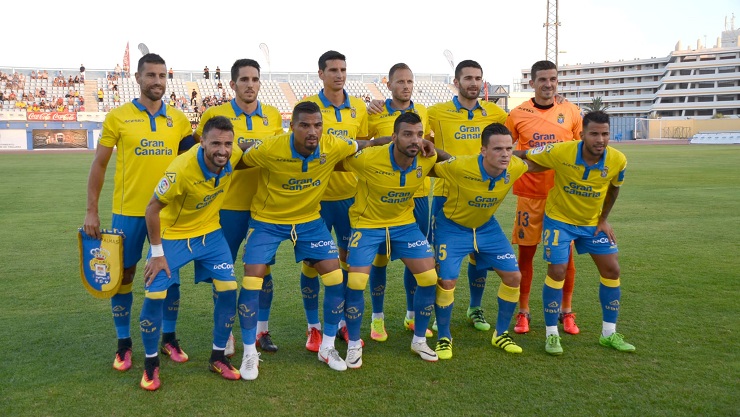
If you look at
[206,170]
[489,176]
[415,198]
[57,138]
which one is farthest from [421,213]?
[57,138]

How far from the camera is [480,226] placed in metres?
5.35

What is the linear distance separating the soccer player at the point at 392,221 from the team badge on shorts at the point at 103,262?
1.82 meters

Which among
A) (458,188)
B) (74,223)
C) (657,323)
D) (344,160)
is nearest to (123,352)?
(344,160)

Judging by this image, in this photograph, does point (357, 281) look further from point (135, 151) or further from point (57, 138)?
point (57, 138)

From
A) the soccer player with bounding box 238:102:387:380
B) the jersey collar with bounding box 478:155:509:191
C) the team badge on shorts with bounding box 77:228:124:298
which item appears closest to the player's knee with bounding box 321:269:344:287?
the soccer player with bounding box 238:102:387:380

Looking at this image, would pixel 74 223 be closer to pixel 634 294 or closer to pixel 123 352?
pixel 123 352

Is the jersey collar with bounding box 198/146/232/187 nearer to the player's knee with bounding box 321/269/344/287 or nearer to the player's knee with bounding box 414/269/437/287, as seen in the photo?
the player's knee with bounding box 321/269/344/287

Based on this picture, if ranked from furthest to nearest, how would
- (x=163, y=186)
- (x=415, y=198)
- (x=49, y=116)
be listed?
(x=49, y=116) → (x=415, y=198) → (x=163, y=186)

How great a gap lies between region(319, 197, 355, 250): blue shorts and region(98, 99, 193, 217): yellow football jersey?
1.46m

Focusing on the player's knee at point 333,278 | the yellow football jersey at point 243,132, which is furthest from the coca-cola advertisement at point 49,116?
the player's knee at point 333,278

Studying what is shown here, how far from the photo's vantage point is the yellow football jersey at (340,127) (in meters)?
5.44

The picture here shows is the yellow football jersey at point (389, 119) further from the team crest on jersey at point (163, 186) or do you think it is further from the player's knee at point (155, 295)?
the player's knee at point (155, 295)

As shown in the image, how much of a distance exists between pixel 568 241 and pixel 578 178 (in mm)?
558

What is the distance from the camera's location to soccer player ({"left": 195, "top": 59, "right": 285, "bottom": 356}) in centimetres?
515
